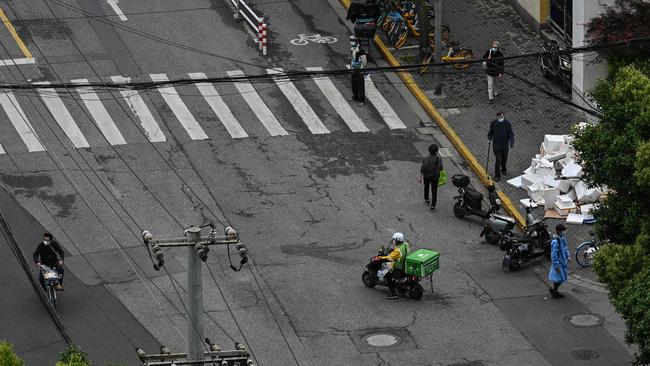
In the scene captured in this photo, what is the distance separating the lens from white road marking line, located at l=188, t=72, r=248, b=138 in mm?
40781

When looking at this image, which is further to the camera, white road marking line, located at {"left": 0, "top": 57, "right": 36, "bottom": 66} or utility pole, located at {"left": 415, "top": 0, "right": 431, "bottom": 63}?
white road marking line, located at {"left": 0, "top": 57, "right": 36, "bottom": 66}

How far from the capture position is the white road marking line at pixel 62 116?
40000mm

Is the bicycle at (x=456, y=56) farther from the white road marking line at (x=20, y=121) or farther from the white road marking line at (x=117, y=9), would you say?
the white road marking line at (x=20, y=121)

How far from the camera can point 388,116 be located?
41.8 meters

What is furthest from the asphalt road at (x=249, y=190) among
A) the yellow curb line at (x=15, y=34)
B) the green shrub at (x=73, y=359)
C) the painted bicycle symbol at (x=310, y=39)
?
the green shrub at (x=73, y=359)

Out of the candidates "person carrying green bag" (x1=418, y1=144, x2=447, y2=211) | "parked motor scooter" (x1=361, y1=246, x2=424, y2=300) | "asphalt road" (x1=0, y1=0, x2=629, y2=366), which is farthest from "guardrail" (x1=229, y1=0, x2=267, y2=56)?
"parked motor scooter" (x1=361, y1=246, x2=424, y2=300)

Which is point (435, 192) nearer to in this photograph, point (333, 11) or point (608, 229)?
point (608, 229)

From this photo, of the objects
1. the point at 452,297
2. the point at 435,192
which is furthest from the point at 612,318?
the point at 435,192

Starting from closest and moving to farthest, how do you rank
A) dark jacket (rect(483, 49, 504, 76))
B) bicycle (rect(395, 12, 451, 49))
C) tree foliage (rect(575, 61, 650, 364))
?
tree foliage (rect(575, 61, 650, 364)), dark jacket (rect(483, 49, 504, 76)), bicycle (rect(395, 12, 451, 49))

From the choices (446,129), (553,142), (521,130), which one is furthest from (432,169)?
(521,130)

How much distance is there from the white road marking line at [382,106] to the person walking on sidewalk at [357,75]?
41 centimetres

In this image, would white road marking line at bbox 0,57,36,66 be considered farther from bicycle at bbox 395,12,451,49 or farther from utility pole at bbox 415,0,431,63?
utility pole at bbox 415,0,431,63

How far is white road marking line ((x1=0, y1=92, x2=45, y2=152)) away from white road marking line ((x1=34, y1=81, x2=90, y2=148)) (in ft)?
2.41

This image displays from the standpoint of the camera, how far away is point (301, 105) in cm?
4231
